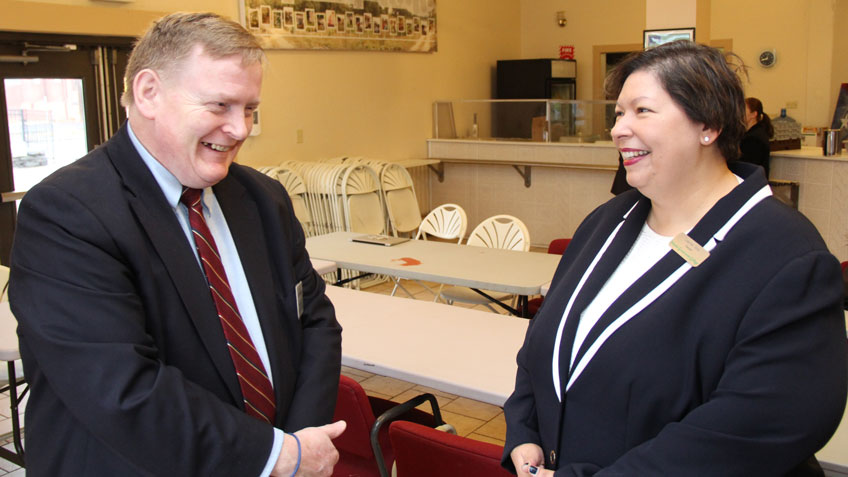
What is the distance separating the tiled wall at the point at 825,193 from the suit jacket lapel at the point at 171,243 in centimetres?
666

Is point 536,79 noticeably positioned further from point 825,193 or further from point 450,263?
point 450,263

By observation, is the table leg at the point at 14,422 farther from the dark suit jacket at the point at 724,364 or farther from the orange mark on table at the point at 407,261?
the dark suit jacket at the point at 724,364

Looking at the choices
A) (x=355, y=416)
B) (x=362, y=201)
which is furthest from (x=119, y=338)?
(x=362, y=201)

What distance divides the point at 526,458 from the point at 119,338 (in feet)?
2.92

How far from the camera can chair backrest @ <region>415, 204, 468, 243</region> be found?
5797 millimetres

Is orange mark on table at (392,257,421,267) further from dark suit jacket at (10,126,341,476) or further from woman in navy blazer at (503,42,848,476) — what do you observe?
dark suit jacket at (10,126,341,476)

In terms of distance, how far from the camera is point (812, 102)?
1032 cm

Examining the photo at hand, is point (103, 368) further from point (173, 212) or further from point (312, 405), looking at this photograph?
point (312, 405)

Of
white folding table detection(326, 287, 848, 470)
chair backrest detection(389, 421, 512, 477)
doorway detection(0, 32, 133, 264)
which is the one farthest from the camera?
doorway detection(0, 32, 133, 264)

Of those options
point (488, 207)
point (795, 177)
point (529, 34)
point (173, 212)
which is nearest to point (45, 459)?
point (173, 212)

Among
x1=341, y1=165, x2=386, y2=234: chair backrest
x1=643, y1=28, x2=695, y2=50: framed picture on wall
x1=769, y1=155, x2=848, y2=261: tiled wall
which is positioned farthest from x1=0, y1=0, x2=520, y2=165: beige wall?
x1=769, y1=155, x2=848, y2=261: tiled wall

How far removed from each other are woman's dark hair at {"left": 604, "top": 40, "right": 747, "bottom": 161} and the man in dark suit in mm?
796

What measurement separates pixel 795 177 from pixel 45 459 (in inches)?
281

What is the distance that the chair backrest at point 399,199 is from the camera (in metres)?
7.55
